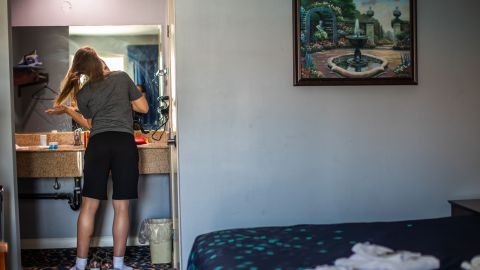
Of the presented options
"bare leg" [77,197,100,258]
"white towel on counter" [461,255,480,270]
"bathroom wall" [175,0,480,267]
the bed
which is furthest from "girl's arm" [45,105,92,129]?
"white towel on counter" [461,255,480,270]

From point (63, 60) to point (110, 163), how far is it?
1249 mm

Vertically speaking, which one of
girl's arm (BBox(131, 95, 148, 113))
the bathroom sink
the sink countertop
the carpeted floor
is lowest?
the carpeted floor

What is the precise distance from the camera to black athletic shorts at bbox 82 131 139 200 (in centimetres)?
330

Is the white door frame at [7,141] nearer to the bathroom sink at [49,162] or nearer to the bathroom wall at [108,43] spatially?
the bathroom sink at [49,162]

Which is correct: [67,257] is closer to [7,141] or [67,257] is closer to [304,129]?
[7,141]

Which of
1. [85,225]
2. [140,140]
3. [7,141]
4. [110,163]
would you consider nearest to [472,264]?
[110,163]

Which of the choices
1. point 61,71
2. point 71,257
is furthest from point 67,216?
point 61,71

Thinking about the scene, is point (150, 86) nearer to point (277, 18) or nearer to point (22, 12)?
Result: point (22, 12)

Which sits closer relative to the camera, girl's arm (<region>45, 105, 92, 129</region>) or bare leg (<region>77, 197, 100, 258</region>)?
bare leg (<region>77, 197, 100, 258</region>)

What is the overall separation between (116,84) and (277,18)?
3.51ft

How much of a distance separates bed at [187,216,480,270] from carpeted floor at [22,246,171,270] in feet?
5.56

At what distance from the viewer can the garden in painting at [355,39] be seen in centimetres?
283

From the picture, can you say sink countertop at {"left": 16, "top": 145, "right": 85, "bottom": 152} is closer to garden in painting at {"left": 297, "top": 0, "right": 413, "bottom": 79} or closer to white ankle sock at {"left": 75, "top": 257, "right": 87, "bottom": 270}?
white ankle sock at {"left": 75, "top": 257, "right": 87, "bottom": 270}

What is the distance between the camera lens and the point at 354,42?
2863 millimetres
